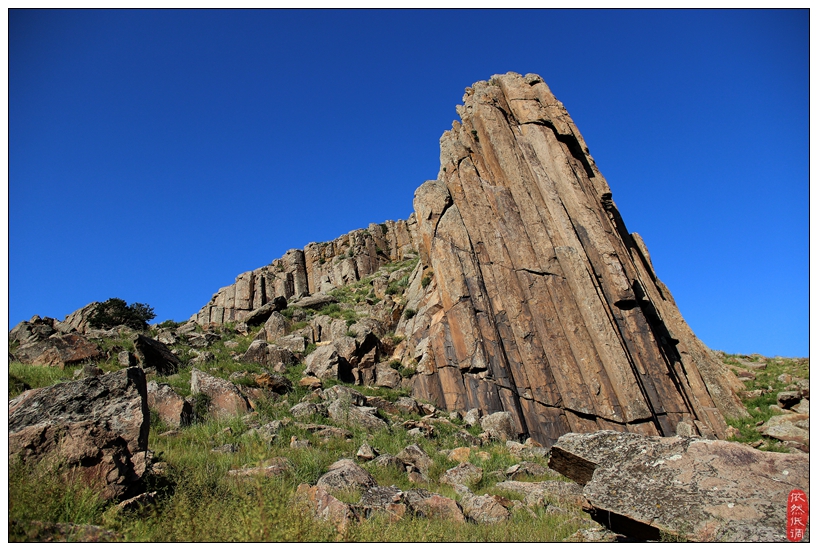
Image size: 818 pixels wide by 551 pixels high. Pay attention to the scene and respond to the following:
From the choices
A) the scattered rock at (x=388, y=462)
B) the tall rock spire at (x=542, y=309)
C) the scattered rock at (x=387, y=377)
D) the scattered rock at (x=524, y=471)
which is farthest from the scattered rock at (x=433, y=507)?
the scattered rock at (x=387, y=377)

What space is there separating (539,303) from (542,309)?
0.31 m

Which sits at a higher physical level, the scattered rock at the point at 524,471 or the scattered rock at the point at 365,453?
the scattered rock at the point at 365,453

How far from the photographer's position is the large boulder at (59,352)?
1548 cm

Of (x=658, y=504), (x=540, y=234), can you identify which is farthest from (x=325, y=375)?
(x=658, y=504)

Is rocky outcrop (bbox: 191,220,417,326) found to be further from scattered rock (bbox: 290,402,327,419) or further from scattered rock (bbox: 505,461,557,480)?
scattered rock (bbox: 505,461,557,480)

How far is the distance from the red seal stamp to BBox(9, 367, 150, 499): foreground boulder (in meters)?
7.86

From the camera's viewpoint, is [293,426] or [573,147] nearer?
[293,426]

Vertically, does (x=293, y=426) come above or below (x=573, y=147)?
below

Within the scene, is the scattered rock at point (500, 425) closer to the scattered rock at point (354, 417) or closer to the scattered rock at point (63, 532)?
the scattered rock at point (354, 417)

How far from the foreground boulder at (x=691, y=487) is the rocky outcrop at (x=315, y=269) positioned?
138ft

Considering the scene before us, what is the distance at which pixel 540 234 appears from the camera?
67.7ft

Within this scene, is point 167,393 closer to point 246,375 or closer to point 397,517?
point 246,375

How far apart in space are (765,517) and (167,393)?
1216cm

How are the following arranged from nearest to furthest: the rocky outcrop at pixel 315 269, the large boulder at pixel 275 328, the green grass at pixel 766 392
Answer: the green grass at pixel 766 392
the large boulder at pixel 275 328
the rocky outcrop at pixel 315 269
